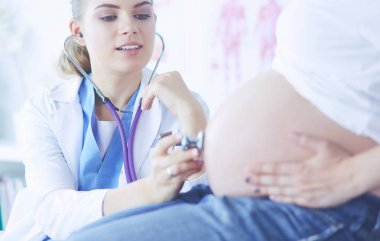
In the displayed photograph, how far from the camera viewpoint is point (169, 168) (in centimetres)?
90

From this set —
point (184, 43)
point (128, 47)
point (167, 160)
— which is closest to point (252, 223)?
point (167, 160)

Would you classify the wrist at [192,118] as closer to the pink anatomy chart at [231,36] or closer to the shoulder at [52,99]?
the shoulder at [52,99]

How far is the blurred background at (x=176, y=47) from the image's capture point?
6.37 feet

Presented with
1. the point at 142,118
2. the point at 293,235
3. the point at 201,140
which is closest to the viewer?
the point at 293,235

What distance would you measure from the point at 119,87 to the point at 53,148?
0.85ft

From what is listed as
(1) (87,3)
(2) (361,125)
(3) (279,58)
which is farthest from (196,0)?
(2) (361,125)

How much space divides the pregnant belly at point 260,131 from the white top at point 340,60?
0.02 m

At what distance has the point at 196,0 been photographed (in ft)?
6.60

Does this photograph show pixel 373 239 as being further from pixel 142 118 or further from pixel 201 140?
pixel 142 118

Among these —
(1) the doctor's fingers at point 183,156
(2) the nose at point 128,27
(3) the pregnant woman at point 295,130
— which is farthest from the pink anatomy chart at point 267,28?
(1) the doctor's fingers at point 183,156

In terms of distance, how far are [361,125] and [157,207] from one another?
390 mm

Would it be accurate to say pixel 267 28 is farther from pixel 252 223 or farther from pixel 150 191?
pixel 252 223

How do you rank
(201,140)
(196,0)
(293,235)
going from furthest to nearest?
1. (196,0)
2. (201,140)
3. (293,235)

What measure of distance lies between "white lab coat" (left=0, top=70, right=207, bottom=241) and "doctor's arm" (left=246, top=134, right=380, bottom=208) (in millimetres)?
539
